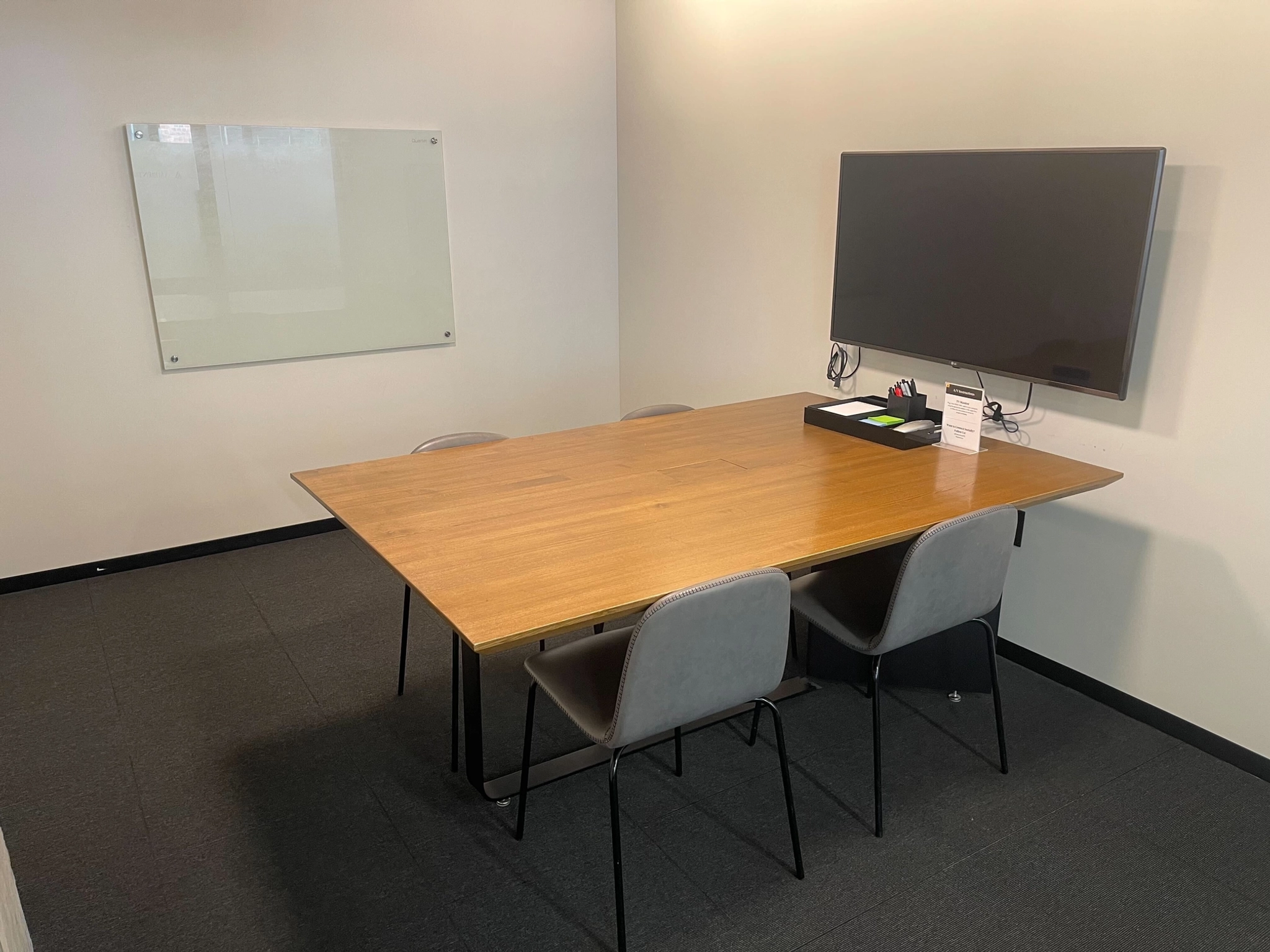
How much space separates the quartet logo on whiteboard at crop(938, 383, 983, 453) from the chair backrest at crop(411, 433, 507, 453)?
4.64ft

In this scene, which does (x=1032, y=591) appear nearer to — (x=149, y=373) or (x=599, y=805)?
(x=599, y=805)

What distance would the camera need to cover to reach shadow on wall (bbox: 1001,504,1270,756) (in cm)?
255

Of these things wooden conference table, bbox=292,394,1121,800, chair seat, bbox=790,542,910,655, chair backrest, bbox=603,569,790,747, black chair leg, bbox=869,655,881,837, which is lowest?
black chair leg, bbox=869,655,881,837

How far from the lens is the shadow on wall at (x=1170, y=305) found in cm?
244

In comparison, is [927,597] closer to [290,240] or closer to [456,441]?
[456,441]

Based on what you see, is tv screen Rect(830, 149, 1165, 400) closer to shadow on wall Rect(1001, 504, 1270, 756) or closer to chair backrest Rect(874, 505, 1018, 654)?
shadow on wall Rect(1001, 504, 1270, 756)

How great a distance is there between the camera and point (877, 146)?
3.30 metres

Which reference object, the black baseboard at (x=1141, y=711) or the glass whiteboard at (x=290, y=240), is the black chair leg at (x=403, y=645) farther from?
the black baseboard at (x=1141, y=711)

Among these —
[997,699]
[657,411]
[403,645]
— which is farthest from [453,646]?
[997,699]

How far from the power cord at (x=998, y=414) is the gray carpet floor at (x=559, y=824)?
84 centimetres

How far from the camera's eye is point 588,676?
2.19 metres

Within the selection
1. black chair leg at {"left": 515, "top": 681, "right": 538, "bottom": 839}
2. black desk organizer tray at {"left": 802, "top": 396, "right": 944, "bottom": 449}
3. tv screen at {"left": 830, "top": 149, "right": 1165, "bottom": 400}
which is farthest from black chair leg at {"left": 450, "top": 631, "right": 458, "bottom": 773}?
tv screen at {"left": 830, "top": 149, "right": 1165, "bottom": 400}

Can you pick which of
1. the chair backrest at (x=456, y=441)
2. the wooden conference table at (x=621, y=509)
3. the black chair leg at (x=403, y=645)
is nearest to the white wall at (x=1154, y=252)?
the wooden conference table at (x=621, y=509)

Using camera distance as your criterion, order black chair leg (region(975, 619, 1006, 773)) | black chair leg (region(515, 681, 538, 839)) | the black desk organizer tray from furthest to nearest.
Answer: the black desk organizer tray → black chair leg (region(975, 619, 1006, 773)) → black chair leg (region(515, 681, 538, 839))
